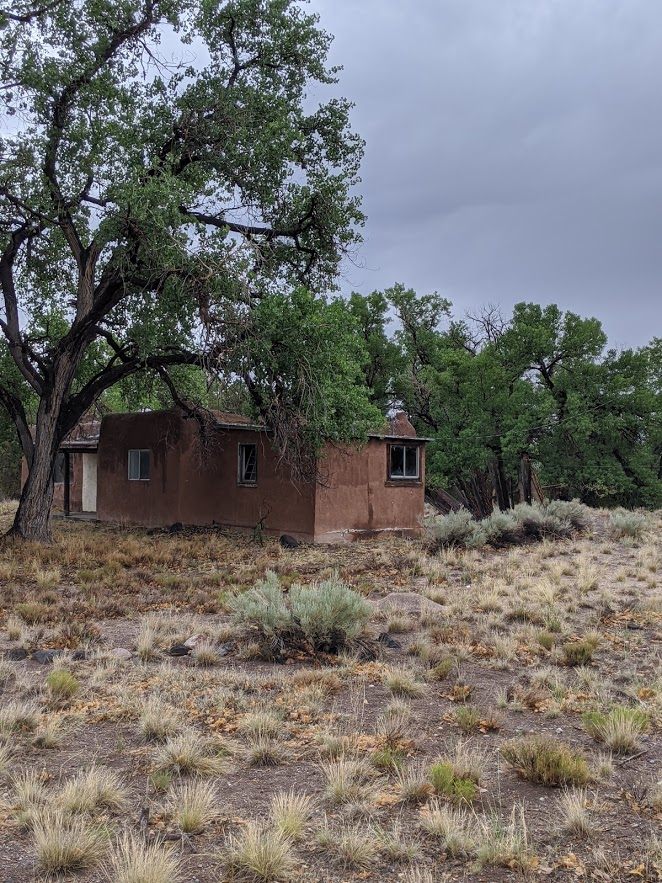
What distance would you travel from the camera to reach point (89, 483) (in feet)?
102

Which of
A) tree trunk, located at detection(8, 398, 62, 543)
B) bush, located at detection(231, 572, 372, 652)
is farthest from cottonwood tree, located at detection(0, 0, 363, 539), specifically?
bush, located at detection(231, 572, 372, 652)

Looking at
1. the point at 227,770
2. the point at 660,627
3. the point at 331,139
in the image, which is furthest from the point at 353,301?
the point at 227,770

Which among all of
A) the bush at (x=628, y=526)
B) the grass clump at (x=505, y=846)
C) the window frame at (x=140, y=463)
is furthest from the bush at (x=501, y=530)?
the grass clump at (x=505, y=846)

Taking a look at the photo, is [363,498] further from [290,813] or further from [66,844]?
[66,844]

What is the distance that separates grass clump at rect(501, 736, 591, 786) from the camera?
16.0 feet

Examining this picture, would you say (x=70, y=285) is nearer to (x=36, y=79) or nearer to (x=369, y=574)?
(x=36, y=79)

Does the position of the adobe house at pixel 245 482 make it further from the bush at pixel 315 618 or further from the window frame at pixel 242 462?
the bush at pixel 315 618

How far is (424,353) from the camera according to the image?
116ft

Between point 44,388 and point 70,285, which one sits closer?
point 44,388

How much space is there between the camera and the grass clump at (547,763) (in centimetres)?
487

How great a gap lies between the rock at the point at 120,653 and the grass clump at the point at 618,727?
486 centimetres

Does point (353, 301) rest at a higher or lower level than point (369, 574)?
higher

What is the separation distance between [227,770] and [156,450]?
20.2 meters

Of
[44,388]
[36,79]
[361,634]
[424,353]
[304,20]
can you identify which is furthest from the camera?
[424,353]
